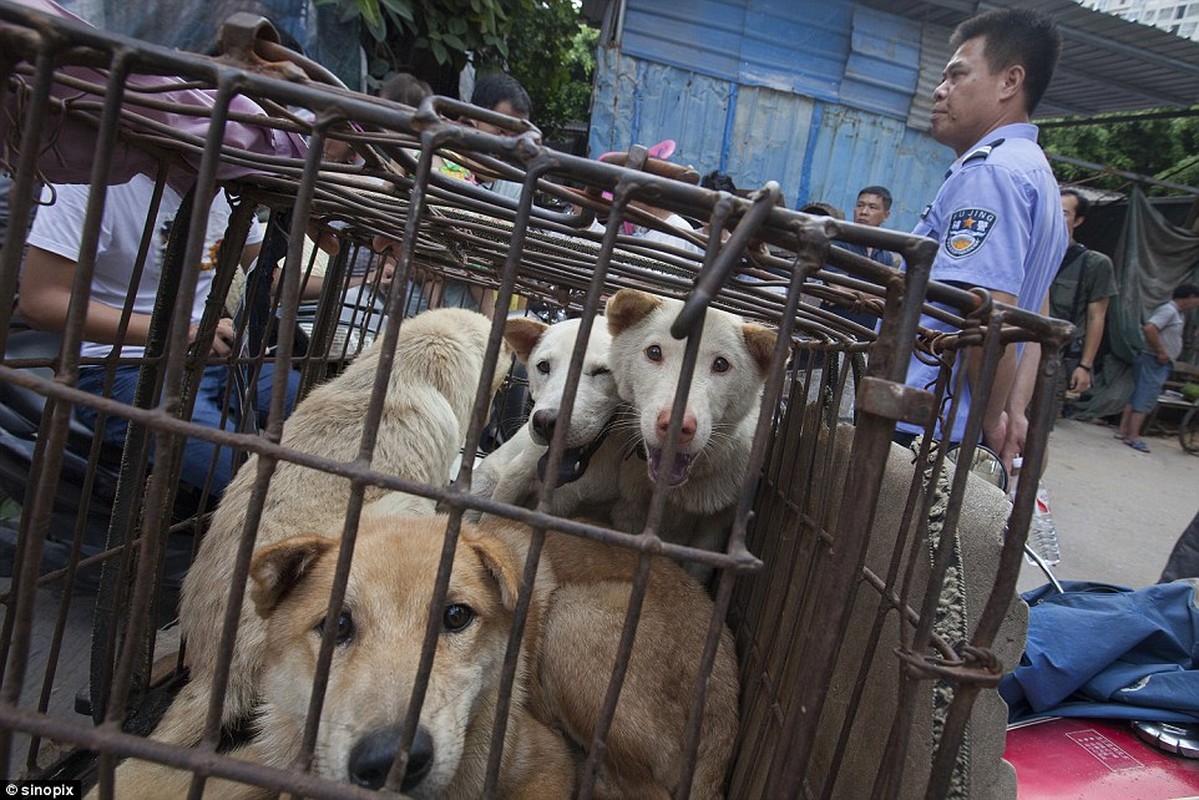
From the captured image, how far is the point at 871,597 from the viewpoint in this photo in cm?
166

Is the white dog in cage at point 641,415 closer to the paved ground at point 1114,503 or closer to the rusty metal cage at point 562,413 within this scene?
the rusty metal cage at point 562,413

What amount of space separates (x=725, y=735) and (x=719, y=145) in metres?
9.27

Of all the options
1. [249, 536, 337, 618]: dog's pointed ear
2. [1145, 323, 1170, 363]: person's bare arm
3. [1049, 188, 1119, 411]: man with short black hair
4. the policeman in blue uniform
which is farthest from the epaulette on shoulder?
[1145, 323, 1170, 363]: person's bare arm

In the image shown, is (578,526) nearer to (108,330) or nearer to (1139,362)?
(108,330)

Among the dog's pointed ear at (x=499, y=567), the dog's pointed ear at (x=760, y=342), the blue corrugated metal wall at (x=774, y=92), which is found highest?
the blue corrugated metal wall at (x=774, y=92)

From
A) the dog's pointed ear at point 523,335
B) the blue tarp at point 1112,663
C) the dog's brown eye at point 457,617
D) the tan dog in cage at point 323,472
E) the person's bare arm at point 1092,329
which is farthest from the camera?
the person's bare arm at point 1092,329

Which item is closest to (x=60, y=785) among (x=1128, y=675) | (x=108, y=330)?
(x=108, y=330)

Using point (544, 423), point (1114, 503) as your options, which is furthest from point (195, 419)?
point (1114, 503)

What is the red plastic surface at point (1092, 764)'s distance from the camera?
6.14 ft

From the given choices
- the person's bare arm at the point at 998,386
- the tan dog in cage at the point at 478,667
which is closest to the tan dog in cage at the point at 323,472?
the tan dog in cage at the point at 478,667

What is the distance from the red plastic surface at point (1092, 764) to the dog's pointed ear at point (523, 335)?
2.34m

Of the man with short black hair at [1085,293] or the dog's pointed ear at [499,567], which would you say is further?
the man with short black hair at [1085,293]

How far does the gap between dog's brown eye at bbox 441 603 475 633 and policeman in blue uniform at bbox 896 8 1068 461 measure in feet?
5.61

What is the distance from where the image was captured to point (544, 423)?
2.44 meters
